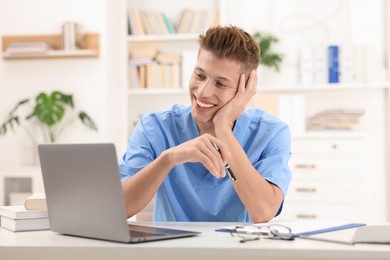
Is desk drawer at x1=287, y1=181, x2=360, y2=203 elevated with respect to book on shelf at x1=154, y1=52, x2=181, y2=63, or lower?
lower

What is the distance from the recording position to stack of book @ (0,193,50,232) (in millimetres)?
1666

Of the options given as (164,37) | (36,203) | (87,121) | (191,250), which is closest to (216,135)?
(36,203)

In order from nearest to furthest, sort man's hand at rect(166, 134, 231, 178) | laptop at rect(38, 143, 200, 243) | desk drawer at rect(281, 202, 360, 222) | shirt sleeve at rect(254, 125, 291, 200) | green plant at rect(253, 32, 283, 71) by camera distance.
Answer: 1. laptop at rect(38, 143, 200, 243)
2. man's hand at rect(166, 134, 231, 178)
3. shirt sleeve at rect(254, 125, 291, 200)
4. desk drawer at rect(281, 202, 360, 222)
5. green plant at rect(253, 32, 283, 71)

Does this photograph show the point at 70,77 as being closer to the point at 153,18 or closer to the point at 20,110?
the point at 20,110

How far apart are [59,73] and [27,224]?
3565 mm

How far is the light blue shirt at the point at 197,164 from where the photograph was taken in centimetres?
211

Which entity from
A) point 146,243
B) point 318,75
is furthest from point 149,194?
point 318,75

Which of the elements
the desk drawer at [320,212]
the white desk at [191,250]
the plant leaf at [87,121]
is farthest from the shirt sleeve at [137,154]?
the plant leaf at [87,121]

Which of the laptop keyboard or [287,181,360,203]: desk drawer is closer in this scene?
the laptop keyboard

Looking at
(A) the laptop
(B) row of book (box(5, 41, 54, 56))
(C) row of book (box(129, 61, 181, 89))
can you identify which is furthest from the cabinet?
(A) the laptop

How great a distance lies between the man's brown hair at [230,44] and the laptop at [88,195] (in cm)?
73

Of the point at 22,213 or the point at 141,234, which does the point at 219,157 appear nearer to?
the point at 141,234

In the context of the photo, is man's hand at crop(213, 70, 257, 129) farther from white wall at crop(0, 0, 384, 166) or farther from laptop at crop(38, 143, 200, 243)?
white wall at crop(0, 0, 384, 166)

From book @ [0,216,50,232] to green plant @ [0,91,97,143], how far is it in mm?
3263
